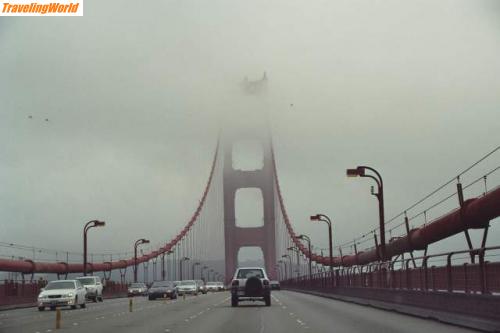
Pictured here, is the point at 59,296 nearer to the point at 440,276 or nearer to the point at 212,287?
the point at 440,276

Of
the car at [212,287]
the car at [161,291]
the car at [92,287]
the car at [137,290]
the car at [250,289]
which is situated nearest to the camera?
the car at [250,289]

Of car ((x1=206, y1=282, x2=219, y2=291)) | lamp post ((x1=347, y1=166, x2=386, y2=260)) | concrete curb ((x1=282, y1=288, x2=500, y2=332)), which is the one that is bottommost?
concrete curb ((x1=282, y1=288, x2=500, y2=332))

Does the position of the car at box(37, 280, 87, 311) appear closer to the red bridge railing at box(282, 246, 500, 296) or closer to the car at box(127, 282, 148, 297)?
the red bridge railing at box(282, 246, 500, 296)

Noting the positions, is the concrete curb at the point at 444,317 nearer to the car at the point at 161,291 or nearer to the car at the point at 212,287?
the car at the point at 161,291

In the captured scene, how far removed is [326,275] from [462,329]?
137 feet

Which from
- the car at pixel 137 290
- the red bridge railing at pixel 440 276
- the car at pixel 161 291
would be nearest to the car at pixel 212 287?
the car at pixel 137 290

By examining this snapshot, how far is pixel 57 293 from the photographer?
37312 millimetres

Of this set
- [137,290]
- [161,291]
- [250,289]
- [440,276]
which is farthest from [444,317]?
[137,290]

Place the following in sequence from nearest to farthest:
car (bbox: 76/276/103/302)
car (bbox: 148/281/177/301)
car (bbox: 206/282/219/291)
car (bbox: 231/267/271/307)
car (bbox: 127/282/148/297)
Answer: car (bbox: 231/267/271/307)
car (bbox: 76/276/103/302)
car (bbox: 148/281/177/301)
car (bbox: 127/282/148/297)
car (bbox: 206/282/219/291)

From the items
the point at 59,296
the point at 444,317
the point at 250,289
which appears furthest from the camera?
the point at 59,296

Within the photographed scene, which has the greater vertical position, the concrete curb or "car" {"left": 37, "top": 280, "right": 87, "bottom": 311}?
"car" {"left": 37, "top": 280, "right": 87, "bottom": 311}

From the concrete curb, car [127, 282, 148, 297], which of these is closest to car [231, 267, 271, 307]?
the concrete curb

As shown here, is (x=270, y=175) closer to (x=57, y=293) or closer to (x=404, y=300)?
(x=57, y=293)

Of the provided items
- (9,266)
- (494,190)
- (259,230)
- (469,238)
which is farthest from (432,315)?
(259,230)
